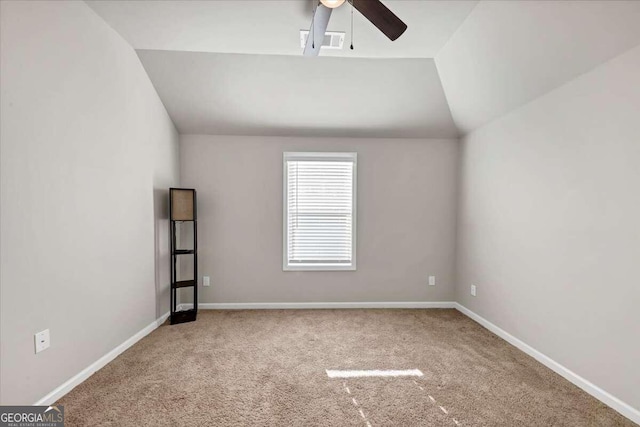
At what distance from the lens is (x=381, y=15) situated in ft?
6.33

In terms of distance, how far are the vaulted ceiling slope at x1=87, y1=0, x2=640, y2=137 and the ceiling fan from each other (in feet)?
1.74

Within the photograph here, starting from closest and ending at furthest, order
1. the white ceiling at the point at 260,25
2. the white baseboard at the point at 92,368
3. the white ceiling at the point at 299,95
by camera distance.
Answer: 1. the white baseboard at the point at 92,368
2. the white ceiling at the point at 260,25
3. the white ceiling at the point at 299,95

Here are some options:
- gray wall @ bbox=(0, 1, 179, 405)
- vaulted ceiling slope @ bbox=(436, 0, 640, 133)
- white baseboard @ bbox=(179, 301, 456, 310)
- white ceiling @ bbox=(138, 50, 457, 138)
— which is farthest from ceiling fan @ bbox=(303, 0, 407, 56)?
white baseboard @ bbox=(179, 301, 456, 310)

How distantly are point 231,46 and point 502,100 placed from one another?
258cm

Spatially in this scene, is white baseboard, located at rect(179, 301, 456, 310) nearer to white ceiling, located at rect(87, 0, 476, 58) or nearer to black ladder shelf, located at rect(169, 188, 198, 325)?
black ladder shelf, located at rect(169, 188, 198, 325)

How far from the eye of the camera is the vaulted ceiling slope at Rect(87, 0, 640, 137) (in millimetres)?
2229

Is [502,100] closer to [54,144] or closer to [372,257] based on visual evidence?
[372,257]

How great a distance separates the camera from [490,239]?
3.47 m

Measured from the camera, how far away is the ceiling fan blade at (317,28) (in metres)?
1.94

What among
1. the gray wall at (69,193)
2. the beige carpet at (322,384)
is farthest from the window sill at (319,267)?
the gray wall at (69,193)

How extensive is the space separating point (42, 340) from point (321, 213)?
290cm

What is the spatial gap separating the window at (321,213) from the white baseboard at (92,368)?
167cm

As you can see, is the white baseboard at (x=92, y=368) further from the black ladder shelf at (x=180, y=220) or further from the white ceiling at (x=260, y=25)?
the white ceiling at (x=260, y=25)

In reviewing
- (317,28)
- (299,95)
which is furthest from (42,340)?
(299,95)
